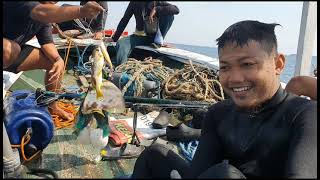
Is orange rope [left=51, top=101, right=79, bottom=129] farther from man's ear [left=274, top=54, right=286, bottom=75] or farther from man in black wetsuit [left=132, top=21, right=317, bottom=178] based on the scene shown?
man's ear [left=274, top=54, right=286, bottom=75]

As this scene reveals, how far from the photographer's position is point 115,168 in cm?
363

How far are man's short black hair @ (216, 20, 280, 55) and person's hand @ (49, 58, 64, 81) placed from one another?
2361 millimetres

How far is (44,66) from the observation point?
13.9 feet

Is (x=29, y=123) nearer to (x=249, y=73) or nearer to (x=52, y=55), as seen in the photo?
(x=52, y=55)

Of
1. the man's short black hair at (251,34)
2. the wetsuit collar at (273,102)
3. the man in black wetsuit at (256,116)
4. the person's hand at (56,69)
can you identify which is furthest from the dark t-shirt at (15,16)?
the person's hand at (56,69)

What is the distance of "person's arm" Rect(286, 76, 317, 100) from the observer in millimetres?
2840

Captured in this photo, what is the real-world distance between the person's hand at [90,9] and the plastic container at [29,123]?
1900 mm

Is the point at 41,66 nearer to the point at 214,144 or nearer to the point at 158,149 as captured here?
the point at 158,149

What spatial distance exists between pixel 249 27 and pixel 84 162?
2.19 meters

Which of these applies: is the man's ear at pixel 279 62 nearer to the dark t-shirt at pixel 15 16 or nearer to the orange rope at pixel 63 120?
the dark t-shirt at pixel 15 16

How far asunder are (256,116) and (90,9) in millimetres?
1301

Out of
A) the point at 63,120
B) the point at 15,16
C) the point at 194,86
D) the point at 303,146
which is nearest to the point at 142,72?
the point at 194,86

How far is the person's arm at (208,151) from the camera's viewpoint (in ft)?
8.27

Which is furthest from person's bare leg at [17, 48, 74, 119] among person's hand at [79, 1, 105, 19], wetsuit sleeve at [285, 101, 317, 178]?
wetsuit sleeve at [285, 101, 317, 178]
